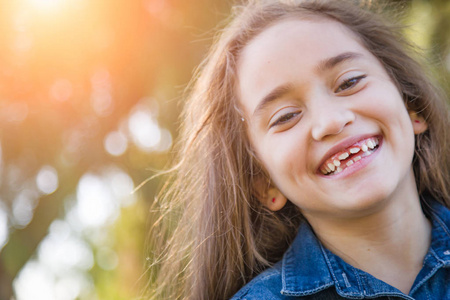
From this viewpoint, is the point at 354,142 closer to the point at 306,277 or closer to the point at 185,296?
the point at 306,277

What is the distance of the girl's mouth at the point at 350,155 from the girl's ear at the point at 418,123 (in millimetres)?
442

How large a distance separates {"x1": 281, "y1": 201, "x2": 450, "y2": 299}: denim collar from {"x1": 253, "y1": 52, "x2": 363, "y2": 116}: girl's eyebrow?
59cm

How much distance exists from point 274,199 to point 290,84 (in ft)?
1.82

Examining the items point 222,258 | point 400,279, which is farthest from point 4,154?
point 400,279

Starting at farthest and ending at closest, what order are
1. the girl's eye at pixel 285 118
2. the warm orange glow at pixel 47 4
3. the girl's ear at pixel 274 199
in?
the warm orange glow at pixel 47 4, the girl's ear at pixel 274 199, the girl's eye at pixel 285 118

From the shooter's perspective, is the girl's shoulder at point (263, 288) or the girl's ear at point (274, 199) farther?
the girl's ear at point (274, 199)

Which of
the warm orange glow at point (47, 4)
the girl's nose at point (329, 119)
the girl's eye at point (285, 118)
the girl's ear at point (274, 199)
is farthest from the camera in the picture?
the warm orange glow at point (47, 4)

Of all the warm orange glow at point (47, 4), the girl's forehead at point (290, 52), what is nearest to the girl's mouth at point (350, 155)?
the girl's forehead at point (290, 52)

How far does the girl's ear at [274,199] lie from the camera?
2260 millimetres

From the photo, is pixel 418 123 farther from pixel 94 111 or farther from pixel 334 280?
pixel 94 111

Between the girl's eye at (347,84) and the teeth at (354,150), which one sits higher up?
the girl's eye at (347,84)

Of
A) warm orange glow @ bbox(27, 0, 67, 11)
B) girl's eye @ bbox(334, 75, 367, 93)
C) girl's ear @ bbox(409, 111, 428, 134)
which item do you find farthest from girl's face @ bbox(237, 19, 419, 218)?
warm orange glow @ bbox(27, 0, 67, 11)

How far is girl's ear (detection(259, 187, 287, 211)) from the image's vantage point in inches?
89.0

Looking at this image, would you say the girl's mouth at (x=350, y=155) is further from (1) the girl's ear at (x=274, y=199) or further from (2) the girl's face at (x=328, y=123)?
(1) the girl's ear at (x=274, y=199)
